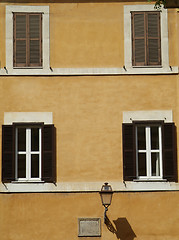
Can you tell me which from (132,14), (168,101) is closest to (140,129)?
(168,101)

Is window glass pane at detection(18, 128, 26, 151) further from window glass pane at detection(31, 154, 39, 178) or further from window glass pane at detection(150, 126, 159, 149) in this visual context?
window glass pane at detection(150, 126, 159, 149)

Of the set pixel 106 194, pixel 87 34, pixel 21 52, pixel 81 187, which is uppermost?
pixel 87 34

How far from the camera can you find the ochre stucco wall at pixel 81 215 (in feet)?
49.5

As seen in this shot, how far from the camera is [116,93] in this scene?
51.2ft

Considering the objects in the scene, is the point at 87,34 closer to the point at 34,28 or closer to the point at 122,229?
the point at 34,28

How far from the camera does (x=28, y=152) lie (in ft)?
50.5

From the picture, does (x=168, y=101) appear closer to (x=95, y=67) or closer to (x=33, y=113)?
(x=95, y=67)

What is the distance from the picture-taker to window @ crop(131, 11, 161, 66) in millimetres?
15734

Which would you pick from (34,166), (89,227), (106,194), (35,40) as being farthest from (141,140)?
(35,40)

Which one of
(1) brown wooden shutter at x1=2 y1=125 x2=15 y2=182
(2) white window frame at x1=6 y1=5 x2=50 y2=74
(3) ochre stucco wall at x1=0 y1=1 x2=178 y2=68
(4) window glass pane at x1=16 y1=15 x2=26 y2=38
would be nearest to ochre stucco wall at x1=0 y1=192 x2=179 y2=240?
(1) brown wooden shutter at x1=2 y1=125 x2=15 y2=182

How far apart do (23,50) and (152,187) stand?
5.07 metres

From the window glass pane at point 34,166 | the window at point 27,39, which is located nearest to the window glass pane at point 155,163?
the window glass pane at point 34,166

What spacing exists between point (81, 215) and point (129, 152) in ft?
6.83

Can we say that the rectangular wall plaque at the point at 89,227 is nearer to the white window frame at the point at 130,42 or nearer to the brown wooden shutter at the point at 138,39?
the white window frame at the point at 130,42
